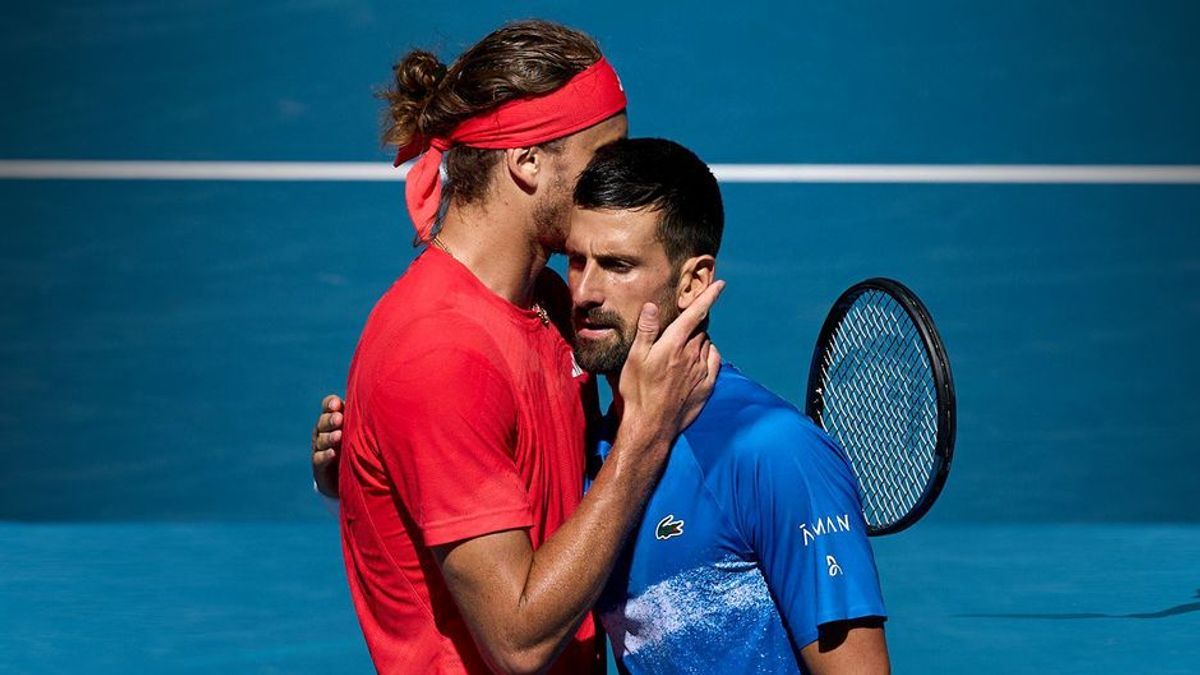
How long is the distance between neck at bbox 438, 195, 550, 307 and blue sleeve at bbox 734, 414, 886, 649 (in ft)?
1.95

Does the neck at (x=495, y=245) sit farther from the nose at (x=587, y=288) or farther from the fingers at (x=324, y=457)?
the fingers at (x=324, y=457)

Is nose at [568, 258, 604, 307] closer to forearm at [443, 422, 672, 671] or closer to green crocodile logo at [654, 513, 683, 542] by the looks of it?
forearm at [443, 422, 672, 671]

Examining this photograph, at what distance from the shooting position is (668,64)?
8.62m

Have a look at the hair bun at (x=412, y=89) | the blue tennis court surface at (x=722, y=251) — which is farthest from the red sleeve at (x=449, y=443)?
the blue tennis court surface at (x=722, y=251)

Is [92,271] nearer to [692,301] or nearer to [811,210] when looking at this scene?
[811,210]

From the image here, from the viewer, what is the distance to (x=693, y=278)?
308cm

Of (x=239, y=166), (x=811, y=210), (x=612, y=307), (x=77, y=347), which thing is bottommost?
(x=77, y=347)

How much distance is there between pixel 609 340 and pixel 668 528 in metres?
0.33

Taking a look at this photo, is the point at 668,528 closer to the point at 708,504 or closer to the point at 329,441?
the point at 708,504

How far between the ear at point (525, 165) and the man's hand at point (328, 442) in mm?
557

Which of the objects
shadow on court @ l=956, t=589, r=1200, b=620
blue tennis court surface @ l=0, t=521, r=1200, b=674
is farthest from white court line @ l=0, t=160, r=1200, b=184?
shadow on court @ l=956, t=589, r=1200, b=620

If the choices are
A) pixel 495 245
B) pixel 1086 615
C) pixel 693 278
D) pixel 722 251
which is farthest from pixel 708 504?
pixel 722 251

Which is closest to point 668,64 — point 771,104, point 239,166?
point 771,104

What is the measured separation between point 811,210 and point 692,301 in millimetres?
5431
